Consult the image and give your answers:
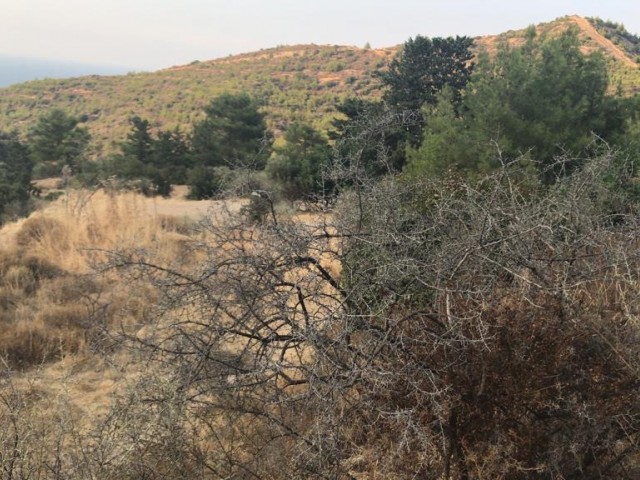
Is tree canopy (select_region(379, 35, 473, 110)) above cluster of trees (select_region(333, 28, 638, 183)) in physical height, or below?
above

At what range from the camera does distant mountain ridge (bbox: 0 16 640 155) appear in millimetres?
36281

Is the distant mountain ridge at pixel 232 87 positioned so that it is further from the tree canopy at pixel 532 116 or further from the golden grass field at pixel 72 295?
the golden grass field at pixel 72 295

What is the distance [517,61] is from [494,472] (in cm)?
882

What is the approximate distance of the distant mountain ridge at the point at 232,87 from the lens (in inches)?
1428

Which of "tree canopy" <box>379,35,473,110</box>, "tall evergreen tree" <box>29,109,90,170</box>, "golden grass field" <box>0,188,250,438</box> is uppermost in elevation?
"tree canopy" <box>379,35,473,110</box>

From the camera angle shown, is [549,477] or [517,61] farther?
[517,61]

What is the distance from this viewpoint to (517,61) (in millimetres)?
9852

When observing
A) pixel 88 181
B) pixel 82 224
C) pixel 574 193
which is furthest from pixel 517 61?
pixel 88 181

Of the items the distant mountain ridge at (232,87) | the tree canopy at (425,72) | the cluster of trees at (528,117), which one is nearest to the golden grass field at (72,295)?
the cluster of trees at (528,117)

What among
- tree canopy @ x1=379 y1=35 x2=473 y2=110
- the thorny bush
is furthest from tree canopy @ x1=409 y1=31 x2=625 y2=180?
tree canopy @ x1=379 y1=35 x2=473 y2=110

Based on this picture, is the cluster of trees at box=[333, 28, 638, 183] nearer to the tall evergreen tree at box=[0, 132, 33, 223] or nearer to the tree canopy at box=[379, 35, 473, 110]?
the tree canopy at box=[379, 35, 473, 110]

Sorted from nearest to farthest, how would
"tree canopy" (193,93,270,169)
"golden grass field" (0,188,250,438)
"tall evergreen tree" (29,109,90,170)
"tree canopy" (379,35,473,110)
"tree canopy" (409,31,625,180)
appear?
"golden grass field" (0,188,250,438) → "tree canopy" (409,31,625,180) → "tree canopy" (379,35,473,110) → "tree canopy" (193,93,270,169) → "tall evergreen tree" (29,109,90,170)

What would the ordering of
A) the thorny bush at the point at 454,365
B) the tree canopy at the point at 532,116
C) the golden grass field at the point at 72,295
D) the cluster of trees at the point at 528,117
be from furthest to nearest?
the tree canopy at the point at 532,116, the cluster of trees at the point at 528,117, the golden grass field at the point at 72,295, the thorny bush at the point at 454,365

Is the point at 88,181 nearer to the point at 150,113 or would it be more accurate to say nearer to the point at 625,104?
the point at 625,104
